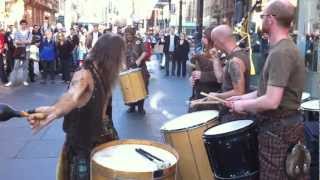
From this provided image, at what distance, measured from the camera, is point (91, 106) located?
4078 mm

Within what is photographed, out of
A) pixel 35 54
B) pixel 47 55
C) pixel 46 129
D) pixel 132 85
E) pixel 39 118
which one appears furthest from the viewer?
pixel 35 54

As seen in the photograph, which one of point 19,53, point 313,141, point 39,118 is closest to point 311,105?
point 313,141

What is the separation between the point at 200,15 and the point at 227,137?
71.0ft

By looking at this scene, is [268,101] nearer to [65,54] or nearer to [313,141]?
[313,141]

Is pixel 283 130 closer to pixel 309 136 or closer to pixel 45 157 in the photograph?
pixel 309 136

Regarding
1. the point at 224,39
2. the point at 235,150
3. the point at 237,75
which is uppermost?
the point at 224,39

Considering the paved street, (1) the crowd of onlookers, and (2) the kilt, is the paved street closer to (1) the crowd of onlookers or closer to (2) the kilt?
(1) the crowd of onlookers

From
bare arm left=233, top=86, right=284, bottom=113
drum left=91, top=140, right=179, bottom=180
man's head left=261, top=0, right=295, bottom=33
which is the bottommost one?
drum left=91, top=140, right=179, bottom=180

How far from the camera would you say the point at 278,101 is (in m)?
3.67

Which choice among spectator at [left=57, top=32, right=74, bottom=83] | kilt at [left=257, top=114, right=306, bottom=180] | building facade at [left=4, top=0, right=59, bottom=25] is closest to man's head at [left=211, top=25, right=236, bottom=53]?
kilt at [left=257, top=114, right=306, bottom=180]

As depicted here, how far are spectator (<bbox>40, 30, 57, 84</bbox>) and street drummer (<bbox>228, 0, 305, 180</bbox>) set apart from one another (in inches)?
557

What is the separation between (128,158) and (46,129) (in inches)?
235

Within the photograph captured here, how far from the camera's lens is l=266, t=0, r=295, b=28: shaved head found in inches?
148

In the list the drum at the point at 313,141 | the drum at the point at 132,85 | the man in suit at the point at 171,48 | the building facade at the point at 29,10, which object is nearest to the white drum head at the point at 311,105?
the drum at the point at 313,141
